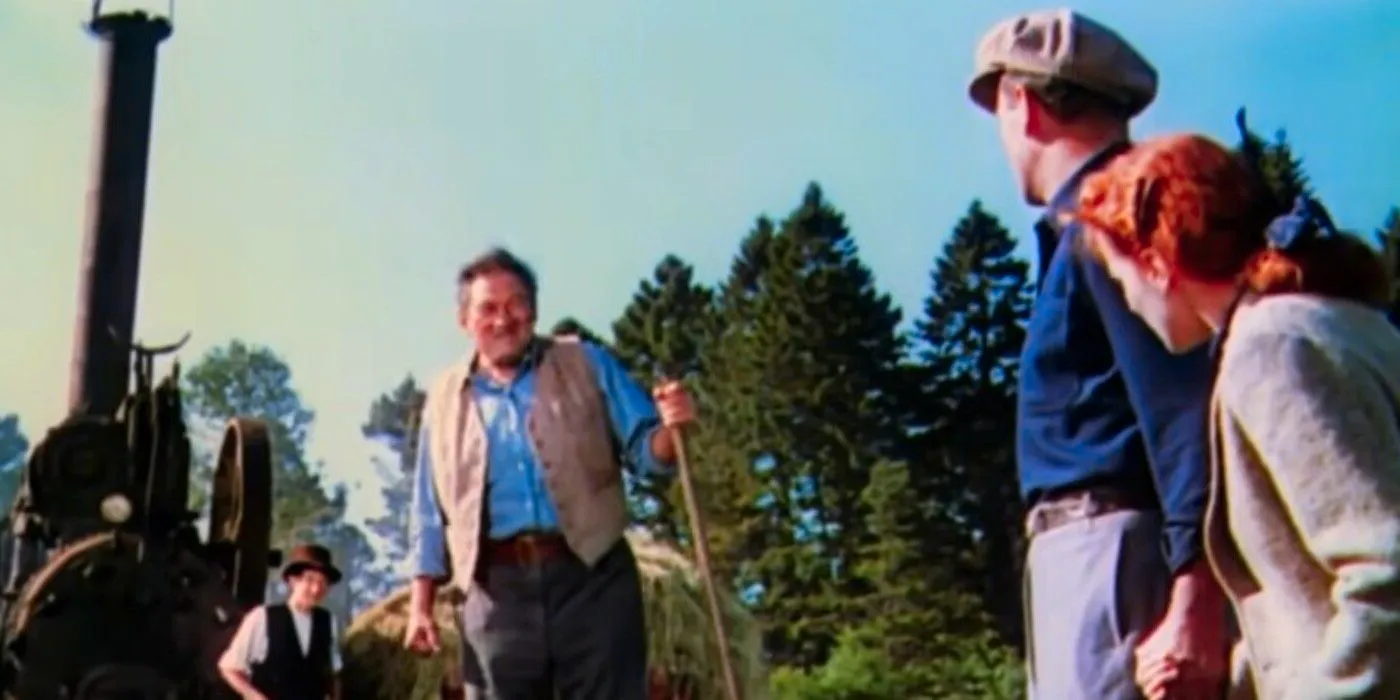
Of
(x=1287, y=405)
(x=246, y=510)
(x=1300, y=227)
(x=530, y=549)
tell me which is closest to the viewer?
(x=1287, y=405)

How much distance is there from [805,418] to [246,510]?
11.7 metres

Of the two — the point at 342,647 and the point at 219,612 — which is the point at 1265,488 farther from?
the point at 342,647

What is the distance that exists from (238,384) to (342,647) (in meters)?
32.0

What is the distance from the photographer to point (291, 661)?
747 centimetres

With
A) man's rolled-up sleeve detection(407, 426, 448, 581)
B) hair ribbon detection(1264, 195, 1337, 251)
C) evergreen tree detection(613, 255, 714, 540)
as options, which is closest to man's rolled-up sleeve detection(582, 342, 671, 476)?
man's rolled-up sleeve detection(407, 426, 448, 581)

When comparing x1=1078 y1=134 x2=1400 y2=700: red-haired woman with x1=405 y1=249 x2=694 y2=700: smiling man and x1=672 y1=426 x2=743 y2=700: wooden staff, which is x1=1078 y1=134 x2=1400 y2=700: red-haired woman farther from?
x1=405 y1=249 x2=694 y2=700: smiling man

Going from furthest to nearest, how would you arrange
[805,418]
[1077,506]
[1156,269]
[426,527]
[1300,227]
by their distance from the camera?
[805,418] → [426,527] → [1077,506] → [1156,269] → [1300,227]

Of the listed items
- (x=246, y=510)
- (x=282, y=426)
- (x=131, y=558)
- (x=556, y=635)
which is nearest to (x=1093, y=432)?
(x=556, y=635)

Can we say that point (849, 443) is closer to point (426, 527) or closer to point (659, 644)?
point (659, 644)

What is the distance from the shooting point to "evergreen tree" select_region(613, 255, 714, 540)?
21.2 metres

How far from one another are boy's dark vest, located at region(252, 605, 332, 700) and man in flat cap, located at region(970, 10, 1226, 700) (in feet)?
16.5

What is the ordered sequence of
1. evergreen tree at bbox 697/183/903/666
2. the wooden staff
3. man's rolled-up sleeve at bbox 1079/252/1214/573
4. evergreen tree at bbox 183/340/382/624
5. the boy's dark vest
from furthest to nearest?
evergreen tree at bbox 183/340/382/624
evergreen tree at bbox 697/183/903/666
the boy's dark vest
the wooden staff
man's rolled-up sleeve at bbox 1079/252/1214/573

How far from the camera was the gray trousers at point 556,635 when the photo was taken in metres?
4.00

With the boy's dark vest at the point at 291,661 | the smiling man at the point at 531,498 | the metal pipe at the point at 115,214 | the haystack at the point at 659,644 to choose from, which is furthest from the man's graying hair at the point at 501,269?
the metal pipe at the point at 115,214
